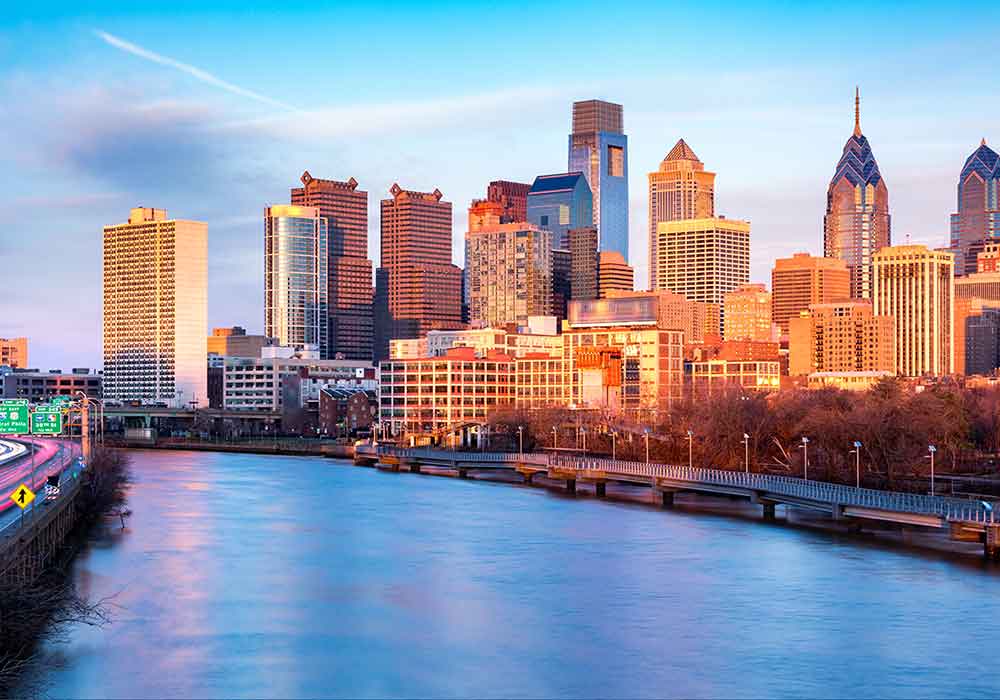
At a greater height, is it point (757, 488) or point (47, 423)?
point (47, 423)

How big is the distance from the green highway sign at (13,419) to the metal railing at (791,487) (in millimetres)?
42680

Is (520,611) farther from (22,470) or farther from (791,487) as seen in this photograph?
(22,470)

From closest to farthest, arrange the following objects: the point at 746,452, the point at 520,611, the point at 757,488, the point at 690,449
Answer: the point at 520,611
the point at 757,488
the point at 746,452
the point at 690,449

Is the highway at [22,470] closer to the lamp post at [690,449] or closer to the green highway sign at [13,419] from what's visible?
the green highway sign at [13,419]

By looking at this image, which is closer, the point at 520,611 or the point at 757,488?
the point at 520,611

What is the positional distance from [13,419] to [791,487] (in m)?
44.4

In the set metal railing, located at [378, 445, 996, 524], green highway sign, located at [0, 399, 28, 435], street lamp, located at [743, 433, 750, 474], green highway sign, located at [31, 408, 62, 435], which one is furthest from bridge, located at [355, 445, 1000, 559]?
green highway sign, located at [0, 399, 28, 435]

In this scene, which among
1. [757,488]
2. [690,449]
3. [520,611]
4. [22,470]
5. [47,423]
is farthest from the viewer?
[690,449]

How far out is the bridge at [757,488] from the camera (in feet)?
241

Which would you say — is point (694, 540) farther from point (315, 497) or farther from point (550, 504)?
point (315, 497)

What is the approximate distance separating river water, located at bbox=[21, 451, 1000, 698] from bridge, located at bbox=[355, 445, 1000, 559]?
224cm

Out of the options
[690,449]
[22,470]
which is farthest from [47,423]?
[690,449]

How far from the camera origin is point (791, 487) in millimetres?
90625

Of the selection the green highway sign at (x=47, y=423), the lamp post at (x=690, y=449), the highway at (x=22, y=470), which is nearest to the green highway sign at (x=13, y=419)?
the highway at (x=22, y=470)
